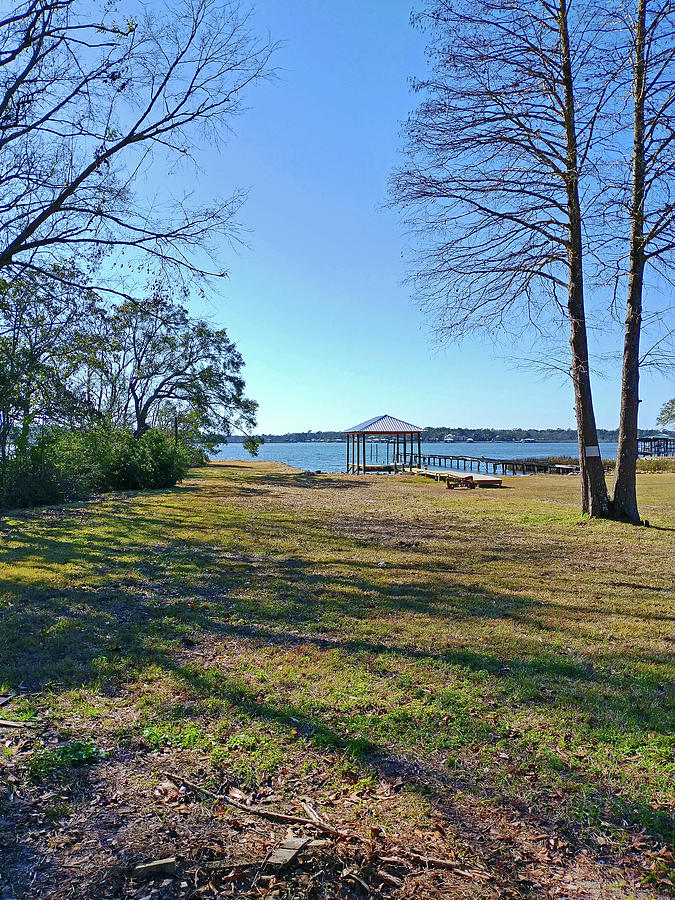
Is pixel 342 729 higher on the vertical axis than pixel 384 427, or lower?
lower

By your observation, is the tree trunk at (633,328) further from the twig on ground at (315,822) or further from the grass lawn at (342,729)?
the twig on ground at (315,822)

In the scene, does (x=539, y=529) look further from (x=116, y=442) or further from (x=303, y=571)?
(x=116, y=442)

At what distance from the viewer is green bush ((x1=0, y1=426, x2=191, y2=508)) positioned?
1188 cm

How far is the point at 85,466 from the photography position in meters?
14.6

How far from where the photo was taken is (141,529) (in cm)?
957

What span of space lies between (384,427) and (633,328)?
24.7 meters

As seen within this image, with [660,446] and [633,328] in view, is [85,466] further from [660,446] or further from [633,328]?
[660,446]

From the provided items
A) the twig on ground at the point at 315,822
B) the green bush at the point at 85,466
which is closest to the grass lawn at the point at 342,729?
the twig on ground at the point at 315,822

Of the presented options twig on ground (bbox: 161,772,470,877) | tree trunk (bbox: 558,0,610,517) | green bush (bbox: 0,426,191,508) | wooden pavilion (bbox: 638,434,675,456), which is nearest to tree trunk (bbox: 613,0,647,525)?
tree trunk (bbox: 558,0,610,517)

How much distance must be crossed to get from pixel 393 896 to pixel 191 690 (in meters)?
1.85

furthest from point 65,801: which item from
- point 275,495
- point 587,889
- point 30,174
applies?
point 275,495

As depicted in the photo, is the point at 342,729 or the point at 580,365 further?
the point at 580,365

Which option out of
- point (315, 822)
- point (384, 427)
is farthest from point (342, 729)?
point (384, 427)

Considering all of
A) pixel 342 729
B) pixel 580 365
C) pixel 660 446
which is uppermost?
pixel 580 365
